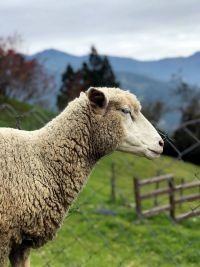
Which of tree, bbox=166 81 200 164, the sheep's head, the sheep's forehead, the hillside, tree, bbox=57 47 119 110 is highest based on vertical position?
the sheep's forehead

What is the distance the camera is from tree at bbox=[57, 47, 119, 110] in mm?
44125

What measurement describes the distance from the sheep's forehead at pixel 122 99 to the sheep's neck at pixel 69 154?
244 millimetres

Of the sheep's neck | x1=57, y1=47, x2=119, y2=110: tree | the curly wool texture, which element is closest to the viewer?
the curly wool texture

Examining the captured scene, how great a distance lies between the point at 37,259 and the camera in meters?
7.98

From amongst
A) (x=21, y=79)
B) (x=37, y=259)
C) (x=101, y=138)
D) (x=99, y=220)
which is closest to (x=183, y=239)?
(x=99, y=220)

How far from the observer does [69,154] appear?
472 centimetres

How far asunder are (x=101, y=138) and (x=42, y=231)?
2.79 ft

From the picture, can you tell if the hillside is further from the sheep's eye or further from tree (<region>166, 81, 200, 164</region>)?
tree (<region>166, 81, 200, 164</region>)

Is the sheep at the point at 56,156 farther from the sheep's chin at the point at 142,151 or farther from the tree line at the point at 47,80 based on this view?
the tree line at the point at 47,80

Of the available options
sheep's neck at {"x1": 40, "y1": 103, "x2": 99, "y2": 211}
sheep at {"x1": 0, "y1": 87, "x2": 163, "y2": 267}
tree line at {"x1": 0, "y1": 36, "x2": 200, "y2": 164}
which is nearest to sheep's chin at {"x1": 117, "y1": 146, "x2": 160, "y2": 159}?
sheep at {"x1": 0, "y1": 87, "x2": 163, "y2": 267}

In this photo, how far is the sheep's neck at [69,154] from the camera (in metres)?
4.66

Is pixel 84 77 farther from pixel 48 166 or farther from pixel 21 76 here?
pixel 48 166

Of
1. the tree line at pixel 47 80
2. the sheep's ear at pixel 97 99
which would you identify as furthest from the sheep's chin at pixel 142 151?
the tree line at pixel 47 80

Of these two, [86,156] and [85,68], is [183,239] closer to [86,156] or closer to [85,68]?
[86,156]
